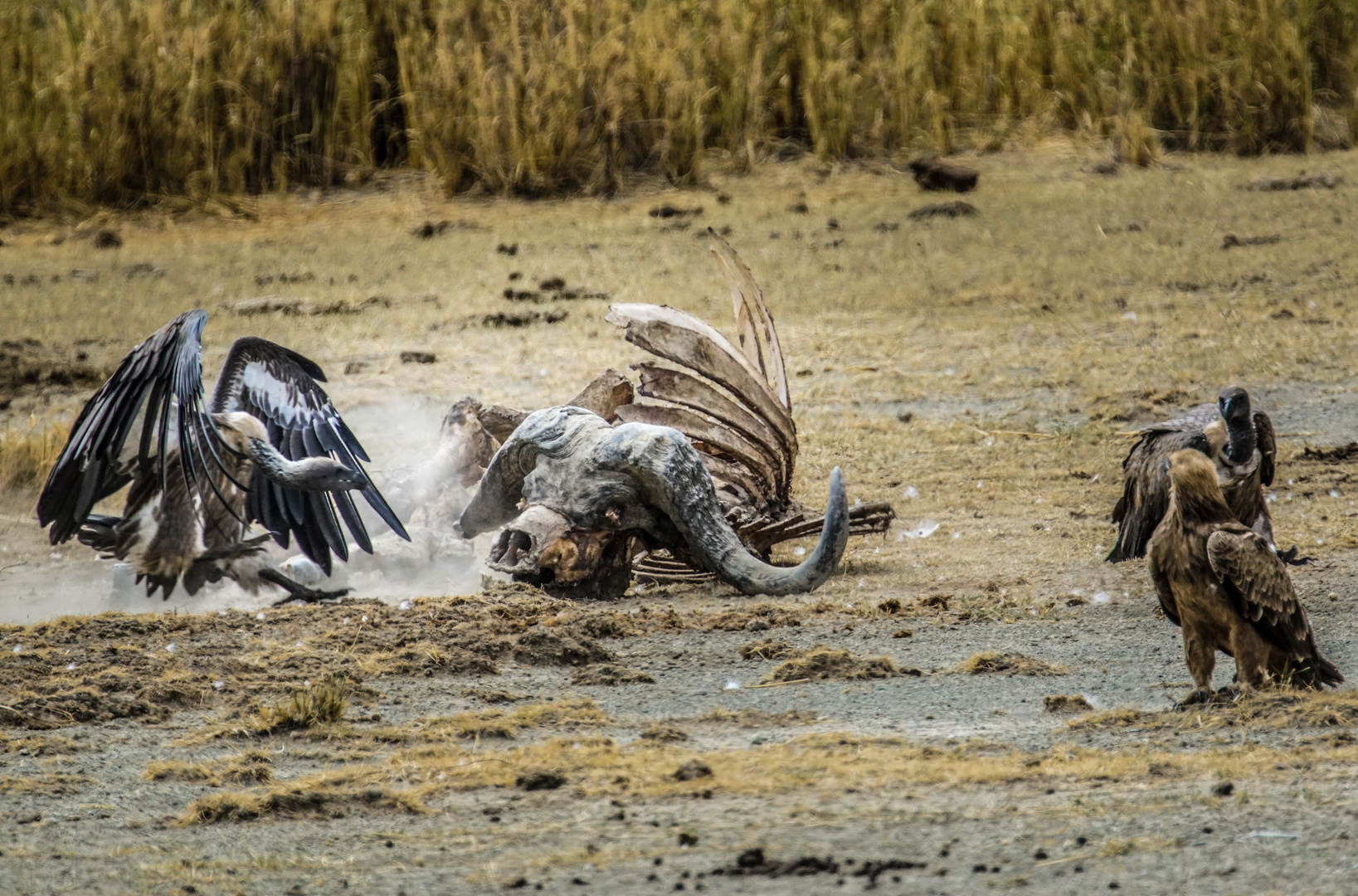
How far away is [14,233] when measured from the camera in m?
11.6

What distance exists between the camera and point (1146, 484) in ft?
16.6

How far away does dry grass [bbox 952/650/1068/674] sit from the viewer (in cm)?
421

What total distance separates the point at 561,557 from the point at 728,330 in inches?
146

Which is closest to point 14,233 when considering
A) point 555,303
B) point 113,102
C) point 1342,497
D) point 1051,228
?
point 113,102

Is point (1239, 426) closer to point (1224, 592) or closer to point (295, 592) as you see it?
point (1224, 592)

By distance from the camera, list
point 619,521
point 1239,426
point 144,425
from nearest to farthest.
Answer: point 1239,426, point 144,425, point 619,521

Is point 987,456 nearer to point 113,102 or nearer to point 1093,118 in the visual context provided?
point 1093,118

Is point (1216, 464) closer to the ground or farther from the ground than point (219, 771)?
farther from the ground

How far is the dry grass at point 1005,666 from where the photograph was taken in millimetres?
4211

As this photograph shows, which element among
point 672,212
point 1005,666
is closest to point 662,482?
point 1005,666

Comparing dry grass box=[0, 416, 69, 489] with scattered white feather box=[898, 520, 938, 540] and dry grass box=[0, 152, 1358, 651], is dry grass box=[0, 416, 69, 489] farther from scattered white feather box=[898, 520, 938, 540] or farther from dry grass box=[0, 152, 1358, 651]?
scattered white feather box=[898, 520, 938, 540]

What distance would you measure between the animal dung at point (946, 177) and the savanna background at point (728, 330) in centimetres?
14

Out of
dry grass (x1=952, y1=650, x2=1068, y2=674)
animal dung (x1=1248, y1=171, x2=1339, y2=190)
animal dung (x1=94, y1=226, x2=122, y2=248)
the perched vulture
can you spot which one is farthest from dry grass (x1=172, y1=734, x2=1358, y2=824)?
animal dung (x1=94, y1=226, x2=122, y2=248)

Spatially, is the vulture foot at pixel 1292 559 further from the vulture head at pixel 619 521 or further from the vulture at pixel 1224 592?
the vulture at pixel 1224 592
